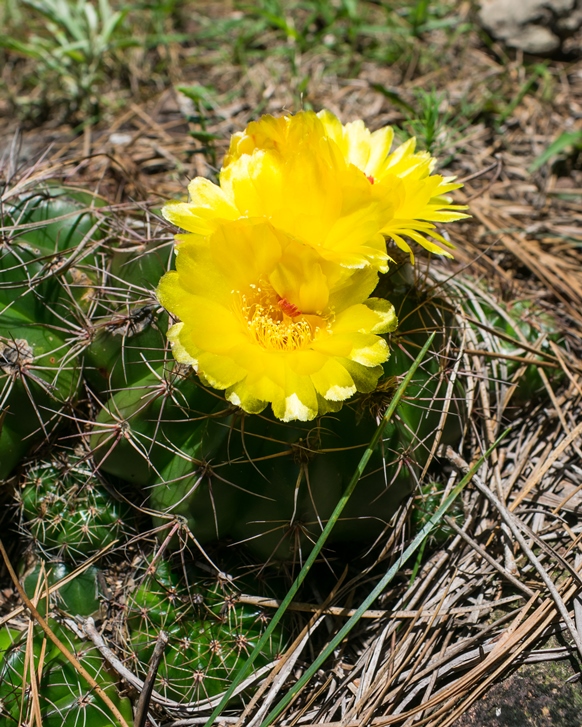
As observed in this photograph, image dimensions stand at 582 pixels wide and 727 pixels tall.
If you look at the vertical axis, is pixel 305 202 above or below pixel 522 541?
above

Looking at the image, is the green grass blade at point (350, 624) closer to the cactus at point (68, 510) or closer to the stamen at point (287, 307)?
the stamen at point (287, 307)

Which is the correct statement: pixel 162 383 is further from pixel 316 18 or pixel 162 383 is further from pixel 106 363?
pixel 316 18

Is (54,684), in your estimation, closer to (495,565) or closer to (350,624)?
(350,624)

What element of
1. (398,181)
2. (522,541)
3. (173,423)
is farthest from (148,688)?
(398,181)

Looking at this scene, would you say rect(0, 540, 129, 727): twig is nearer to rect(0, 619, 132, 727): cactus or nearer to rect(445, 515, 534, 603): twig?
rect(0, 619, 132, 727): cactus

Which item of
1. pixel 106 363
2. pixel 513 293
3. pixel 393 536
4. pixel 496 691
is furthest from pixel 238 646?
pixel 513 293

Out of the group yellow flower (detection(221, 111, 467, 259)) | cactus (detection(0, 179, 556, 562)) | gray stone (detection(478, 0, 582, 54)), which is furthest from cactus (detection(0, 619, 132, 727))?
gray stone (detection(478, 0, 582, 54))
